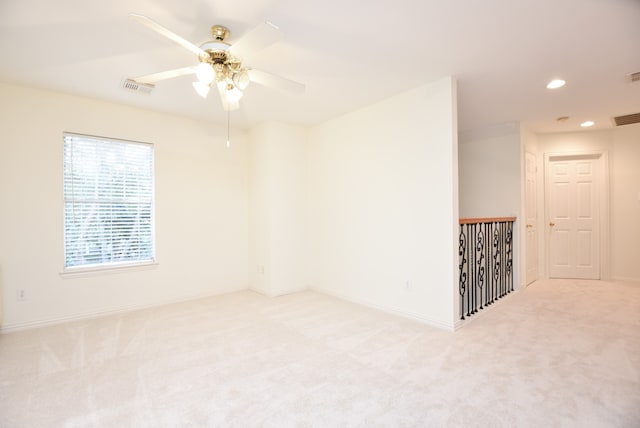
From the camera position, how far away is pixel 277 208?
14.7 feet

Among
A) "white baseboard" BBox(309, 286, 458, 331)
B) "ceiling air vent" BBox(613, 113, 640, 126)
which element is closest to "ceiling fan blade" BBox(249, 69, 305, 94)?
"white baseboard" BBox(309, 286, 458, 331)

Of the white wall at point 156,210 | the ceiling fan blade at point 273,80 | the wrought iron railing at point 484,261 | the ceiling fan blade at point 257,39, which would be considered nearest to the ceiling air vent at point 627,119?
the wrought iron railing at point 484,261

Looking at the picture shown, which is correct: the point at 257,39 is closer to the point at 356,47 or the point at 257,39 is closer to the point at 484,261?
the point at 356,47

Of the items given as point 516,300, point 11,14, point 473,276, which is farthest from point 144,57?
point 516,300

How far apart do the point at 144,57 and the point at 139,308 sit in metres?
2.90

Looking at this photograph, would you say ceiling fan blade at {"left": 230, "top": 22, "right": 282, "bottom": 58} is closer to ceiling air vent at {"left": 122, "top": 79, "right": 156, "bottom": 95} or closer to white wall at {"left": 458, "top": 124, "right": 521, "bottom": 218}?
ceiling air vent at {"left": 122, "top": 79, "right": 156, "bottom": 95}

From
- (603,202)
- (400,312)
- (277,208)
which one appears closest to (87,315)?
(277,208)

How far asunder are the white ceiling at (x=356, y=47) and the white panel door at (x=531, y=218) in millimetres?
1205

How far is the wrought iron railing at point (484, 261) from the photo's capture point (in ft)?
11.1

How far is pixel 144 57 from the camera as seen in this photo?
257cm

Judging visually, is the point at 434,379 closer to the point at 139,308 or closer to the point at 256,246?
the point at 256,246

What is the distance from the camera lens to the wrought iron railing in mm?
Answer: 3396

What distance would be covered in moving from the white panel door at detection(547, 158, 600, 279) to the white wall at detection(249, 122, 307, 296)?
4.28 meters

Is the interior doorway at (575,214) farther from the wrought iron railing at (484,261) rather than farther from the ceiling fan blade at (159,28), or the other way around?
the ceiling fan blade at (159,28)
